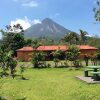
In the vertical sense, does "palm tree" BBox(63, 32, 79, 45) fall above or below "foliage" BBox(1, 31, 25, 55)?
above

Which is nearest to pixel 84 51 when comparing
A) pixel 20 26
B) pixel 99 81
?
pixel 20 26

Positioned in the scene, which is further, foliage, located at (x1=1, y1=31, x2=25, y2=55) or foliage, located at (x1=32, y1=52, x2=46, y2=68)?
foliage, located at (x1=1, y1=31, x2=25, y2=55)

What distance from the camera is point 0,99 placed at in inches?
455

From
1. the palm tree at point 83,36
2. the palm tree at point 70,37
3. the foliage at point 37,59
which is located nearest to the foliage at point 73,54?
the foliage at point 37,59

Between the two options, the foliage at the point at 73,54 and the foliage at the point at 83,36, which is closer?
the foliage at the point at 73,54

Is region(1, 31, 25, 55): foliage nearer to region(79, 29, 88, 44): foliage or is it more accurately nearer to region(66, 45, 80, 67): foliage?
region(79, 29, 88, 44): foliage

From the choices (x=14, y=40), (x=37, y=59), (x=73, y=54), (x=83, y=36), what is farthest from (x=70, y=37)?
(x=37, y=59)

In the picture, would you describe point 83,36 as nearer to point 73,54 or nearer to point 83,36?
point 83,36

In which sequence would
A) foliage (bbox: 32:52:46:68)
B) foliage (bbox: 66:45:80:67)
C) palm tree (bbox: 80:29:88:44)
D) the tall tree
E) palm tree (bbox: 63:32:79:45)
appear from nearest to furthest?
foliage (bbox: 66:45:80:67)
foliage (bbox: 32:52:46:68)
the tall tree
palm tree (bbox: 63:32:79:45)
palm tree (bbox: 80:29:88:44)

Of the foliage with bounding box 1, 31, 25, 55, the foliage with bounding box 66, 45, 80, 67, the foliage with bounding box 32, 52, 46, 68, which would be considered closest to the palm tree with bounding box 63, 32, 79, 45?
the foliage with bounding box 1, 31, 25, 55

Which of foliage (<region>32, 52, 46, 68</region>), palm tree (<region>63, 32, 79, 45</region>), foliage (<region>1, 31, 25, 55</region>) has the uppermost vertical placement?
palm tree (<region>63, 32, 79, 45</region>)

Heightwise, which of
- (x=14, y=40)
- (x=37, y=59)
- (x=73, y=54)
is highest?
(x=14, y=40)

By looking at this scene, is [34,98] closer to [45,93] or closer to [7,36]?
[45,93]

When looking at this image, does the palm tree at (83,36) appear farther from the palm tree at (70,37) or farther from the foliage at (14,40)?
the foliage at (14,40)
